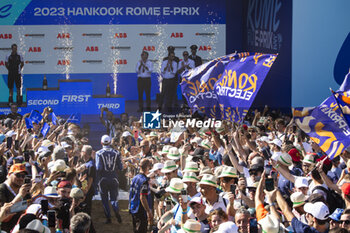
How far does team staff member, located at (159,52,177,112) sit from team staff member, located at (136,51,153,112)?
1.69ft

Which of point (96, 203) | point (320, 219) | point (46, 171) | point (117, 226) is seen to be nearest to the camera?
point (320, 219)

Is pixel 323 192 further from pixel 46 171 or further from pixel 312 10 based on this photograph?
pixel 312 10

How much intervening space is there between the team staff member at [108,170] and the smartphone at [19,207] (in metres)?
4.87

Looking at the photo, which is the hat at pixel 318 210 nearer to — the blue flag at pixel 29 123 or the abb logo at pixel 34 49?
the blue flag at pixel 29 123

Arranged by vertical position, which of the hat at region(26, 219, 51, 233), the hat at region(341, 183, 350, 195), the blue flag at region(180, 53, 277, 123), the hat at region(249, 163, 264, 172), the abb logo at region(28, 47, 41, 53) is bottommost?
the hat at region(341, 183, 350, 195)

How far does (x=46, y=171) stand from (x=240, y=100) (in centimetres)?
299

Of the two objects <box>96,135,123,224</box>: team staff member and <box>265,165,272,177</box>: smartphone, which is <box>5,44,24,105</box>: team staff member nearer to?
<box>96,135,123,224</box>: team staff member

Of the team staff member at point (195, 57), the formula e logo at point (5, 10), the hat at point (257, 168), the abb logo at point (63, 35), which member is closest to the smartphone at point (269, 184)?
the hat at point (257, 168)

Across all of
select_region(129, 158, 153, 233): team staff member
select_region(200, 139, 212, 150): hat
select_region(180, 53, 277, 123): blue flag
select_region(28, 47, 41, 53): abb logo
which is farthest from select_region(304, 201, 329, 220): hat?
select_region(28, 47, 41, 53): abb logo

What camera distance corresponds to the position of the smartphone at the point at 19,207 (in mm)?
5789

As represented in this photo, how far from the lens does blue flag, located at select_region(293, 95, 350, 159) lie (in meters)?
7.10

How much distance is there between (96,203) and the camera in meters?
12.7

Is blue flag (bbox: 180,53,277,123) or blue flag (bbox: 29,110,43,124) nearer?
blue flag (bbox: 180,53,277,123)

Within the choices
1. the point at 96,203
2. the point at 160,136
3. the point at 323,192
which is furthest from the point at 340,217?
the point at 160,136
